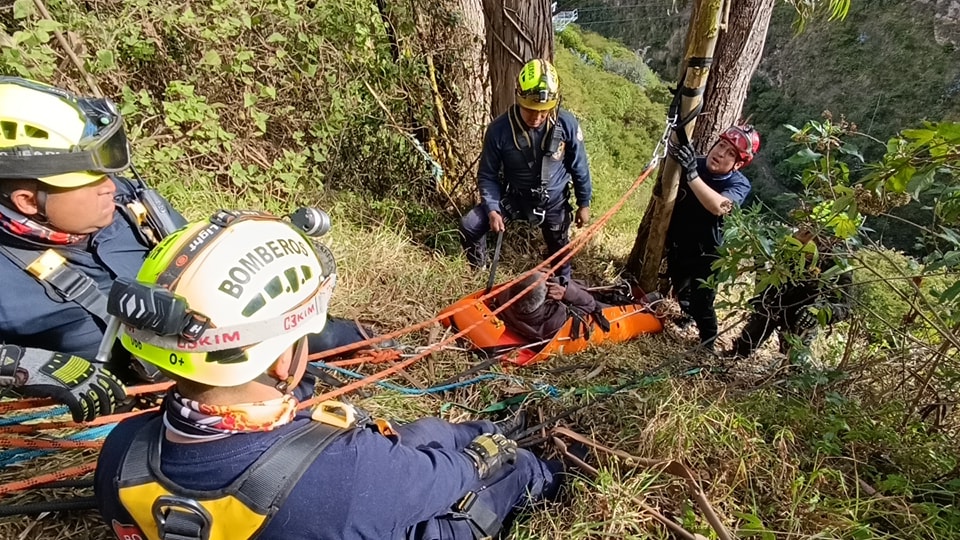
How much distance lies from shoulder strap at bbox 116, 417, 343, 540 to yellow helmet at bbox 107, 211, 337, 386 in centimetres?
21

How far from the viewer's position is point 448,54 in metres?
4.75

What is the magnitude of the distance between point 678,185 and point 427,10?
2566mm

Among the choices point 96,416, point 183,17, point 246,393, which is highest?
point 183,17

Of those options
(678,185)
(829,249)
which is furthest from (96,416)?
(678,185)

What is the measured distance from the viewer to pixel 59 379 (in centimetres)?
189

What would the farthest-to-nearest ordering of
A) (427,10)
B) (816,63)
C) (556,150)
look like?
(816,63) → (427,10) → (556,150)

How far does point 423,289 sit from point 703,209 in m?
2.23

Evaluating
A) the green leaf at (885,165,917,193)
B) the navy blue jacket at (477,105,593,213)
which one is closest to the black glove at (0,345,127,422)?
the green leaf at (885,165,917,193)

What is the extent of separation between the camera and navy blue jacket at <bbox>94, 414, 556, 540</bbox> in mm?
1313

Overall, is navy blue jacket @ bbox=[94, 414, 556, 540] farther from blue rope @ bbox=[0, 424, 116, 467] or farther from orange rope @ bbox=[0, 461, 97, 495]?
blue rope @ bbox=[0, 424, 116, 467]

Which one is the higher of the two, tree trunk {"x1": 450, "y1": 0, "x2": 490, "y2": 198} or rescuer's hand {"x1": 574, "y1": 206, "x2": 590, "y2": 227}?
tree trunk {"x1": 450, "y1": 0, "x2": 490, "y2": 198}

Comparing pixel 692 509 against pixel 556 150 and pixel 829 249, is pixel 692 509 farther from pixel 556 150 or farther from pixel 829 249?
pixel 556 150

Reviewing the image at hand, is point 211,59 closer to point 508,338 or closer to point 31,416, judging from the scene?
Result: point 31,416

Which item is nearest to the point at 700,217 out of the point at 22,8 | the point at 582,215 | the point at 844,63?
the point at 582,215
